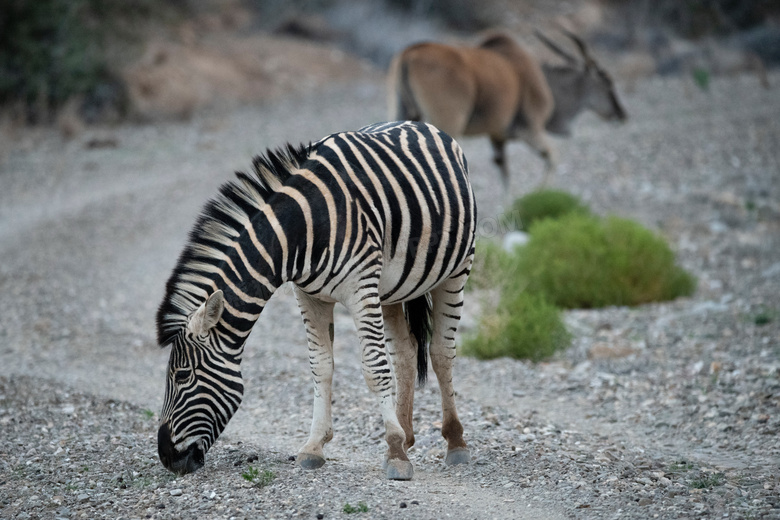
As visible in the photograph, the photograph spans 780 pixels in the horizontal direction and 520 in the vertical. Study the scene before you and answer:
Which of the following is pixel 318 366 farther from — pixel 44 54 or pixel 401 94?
pixel 44 54

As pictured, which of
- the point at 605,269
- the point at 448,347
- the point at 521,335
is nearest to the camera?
the point at 448,347

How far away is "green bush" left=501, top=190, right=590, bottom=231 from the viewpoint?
35.7 feet

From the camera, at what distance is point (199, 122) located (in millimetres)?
19156

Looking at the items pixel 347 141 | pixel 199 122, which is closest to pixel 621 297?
pixel 347 141

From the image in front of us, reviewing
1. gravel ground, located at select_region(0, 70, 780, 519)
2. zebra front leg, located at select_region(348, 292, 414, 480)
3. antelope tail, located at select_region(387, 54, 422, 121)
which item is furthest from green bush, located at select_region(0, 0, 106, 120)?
zebra front leg, located at select_region(348, 292, 414, 480)

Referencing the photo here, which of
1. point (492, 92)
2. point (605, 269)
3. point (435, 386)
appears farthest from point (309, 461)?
point (492, 92)

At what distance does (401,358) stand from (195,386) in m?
1.33

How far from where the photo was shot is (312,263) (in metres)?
4.04

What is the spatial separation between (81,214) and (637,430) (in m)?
10.1

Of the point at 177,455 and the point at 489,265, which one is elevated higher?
the point at 489,265

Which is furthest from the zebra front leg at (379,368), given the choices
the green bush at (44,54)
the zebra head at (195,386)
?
the green bush at (44,54)

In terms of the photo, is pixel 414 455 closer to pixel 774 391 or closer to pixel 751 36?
pixel 774 391

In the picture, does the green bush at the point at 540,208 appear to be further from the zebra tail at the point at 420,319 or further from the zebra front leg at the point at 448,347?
the zebra front leg at the point at 448,347

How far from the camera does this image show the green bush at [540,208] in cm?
1087
